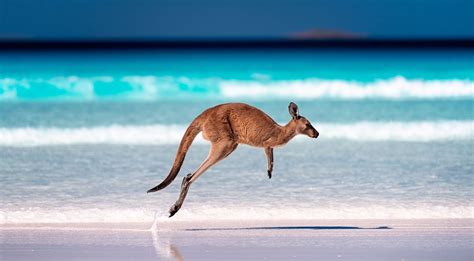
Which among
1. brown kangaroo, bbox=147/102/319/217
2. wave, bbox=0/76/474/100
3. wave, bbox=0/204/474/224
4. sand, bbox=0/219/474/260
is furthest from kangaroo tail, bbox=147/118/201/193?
wave, bbox=0/76/474/100

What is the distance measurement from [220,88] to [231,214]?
42.2 ft

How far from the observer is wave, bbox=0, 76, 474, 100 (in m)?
15.4

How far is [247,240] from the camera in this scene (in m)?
4.17

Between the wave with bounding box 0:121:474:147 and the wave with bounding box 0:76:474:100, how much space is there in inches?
198

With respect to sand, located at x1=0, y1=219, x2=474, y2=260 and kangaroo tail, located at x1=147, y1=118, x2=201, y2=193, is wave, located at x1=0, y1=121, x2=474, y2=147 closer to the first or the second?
sand, located at x1=0, y1=219, x2=474, y2=260

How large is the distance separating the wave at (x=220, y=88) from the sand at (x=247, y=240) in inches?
404

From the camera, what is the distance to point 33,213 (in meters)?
4.86

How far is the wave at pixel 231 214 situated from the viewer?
4.73 meters

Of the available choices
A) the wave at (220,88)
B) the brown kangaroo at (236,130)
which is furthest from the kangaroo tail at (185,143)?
the wave at (220,88)

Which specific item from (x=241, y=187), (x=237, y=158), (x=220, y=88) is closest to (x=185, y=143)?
(x=241, y=187)

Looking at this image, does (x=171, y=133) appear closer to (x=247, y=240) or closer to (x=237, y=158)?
(x=237, y=158)

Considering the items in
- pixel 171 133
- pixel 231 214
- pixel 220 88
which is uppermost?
pixel 220 88

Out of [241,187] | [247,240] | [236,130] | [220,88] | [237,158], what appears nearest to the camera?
[236,130]

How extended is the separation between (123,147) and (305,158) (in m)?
1.54
